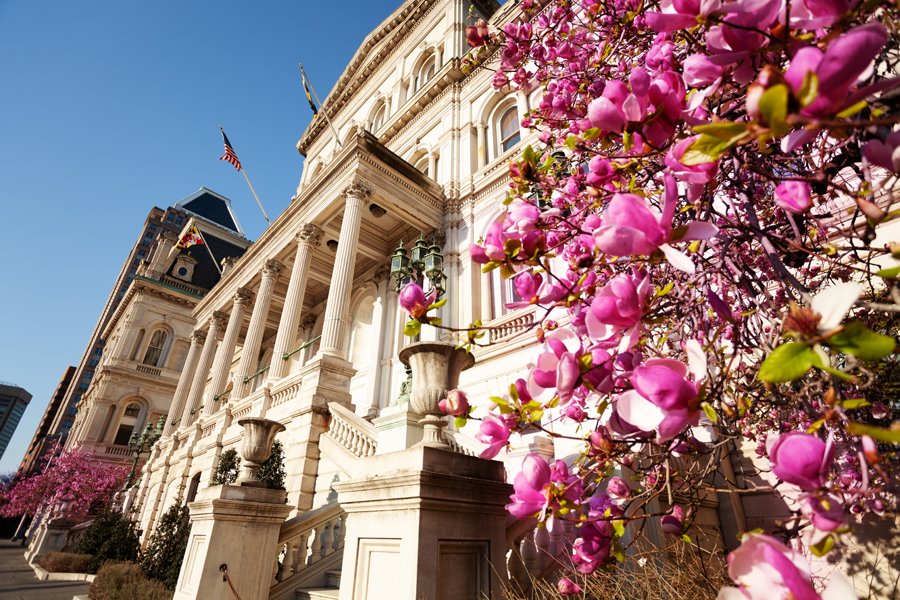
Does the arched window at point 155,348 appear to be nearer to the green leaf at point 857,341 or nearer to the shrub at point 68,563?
the shrub at point 68,563

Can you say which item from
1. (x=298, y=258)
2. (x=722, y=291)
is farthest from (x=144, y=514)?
(x=722, y=291)

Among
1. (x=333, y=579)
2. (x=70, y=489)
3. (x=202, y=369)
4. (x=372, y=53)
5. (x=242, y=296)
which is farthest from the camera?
(x=372, y=53)

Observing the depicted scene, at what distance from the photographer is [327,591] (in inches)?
218

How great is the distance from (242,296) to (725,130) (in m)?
22.0

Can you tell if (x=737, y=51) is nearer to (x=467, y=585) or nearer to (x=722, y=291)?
(x=722, y=291)

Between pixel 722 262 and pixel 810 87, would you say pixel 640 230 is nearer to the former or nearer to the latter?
pixel 810 87

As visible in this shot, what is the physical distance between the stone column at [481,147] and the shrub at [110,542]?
17237 mm

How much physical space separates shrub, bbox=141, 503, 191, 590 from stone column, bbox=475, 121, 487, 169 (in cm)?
1431

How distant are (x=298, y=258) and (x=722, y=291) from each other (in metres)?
15.0

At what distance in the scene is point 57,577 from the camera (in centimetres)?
1331

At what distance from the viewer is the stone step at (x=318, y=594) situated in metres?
5.23

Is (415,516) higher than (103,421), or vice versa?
(103,421)

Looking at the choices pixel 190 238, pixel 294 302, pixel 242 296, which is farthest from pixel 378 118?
pixel 294 302

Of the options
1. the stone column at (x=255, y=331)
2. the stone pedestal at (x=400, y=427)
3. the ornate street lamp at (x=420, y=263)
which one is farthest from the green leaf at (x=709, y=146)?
the stone column at (x=255, y=331)
